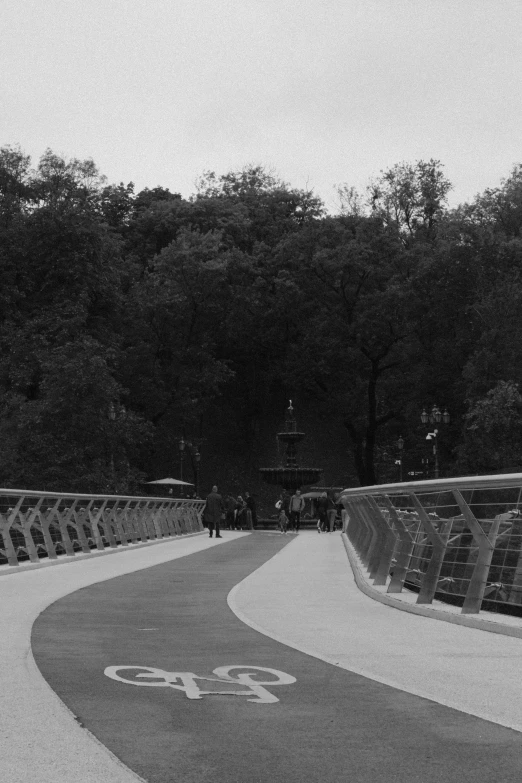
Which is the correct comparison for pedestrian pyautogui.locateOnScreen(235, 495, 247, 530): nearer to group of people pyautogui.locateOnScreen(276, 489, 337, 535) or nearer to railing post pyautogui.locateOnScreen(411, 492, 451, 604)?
group of people pyautogui.locateOnScreen(276, 489, 337, 535)

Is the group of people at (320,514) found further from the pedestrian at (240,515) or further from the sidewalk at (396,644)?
the sidewalk at (396,644)

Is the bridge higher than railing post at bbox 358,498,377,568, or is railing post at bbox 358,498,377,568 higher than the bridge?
railing post at bbox 358,498,377,568

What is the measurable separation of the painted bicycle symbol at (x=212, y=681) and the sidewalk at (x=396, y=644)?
686 mm

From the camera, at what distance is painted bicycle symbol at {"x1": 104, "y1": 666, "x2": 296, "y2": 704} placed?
764 cm

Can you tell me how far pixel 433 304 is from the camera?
2800 inches

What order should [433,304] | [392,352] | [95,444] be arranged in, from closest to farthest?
[95,444]
[433,304]
[392,352]

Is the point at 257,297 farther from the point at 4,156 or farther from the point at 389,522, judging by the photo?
the point at 389,522

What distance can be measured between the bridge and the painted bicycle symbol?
0.02m

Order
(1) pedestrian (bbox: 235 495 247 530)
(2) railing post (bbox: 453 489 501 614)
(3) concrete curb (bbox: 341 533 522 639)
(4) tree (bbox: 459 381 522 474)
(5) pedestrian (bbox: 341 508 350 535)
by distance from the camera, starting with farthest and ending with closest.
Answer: (1) pedestrian (bbox: 235 495 247 530), (4) tree (bbox: 459 381 522 474), (5) pedestrian (bbox: 341 508 350 535), (2) railing post (bbox: 453 489 501 614), (3) concrete curb (bbox: 341 533 522 639)

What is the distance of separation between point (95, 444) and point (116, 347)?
510 inches

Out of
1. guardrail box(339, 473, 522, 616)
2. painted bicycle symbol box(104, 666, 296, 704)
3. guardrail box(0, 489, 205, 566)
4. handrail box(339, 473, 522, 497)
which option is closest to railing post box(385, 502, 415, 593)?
guardrail box(339, 473, 522, 616)

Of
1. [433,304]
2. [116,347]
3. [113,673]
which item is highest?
[433,304]

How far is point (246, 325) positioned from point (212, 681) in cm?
7472

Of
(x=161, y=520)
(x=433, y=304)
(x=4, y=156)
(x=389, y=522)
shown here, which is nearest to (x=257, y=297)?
Answer: (x=433, y=304)
